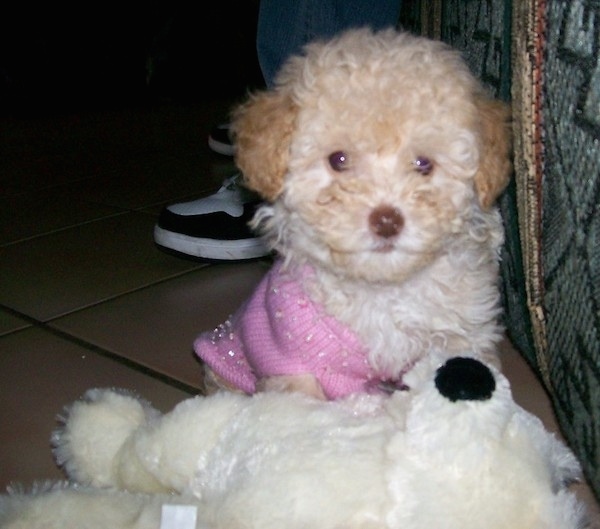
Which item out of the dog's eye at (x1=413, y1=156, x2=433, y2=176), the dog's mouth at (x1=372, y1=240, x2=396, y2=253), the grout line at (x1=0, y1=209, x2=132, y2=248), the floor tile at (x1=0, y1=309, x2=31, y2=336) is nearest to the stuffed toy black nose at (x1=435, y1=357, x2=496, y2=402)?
the dog's mouth at (x1=372, y1=240, x2=396, y2=253)

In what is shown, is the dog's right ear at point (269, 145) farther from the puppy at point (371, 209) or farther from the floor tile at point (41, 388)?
the floor tile at point (41, 388)

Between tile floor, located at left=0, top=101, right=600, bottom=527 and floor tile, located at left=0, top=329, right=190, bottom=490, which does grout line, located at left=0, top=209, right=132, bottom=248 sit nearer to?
tile floor, located at left=0, top=101, right=600, bottom=527

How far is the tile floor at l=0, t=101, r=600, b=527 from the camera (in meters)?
1.70

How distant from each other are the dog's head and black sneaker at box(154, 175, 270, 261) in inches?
40.1

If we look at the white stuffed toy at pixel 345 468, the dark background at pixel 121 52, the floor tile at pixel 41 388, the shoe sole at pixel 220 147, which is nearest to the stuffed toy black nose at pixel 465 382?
the white stuffed toy at pixel 345 468

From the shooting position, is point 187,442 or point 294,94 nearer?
point 187,442

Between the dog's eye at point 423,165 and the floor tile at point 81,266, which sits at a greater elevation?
the dog's eye at point 423,165

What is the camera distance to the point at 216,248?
240 centimetres

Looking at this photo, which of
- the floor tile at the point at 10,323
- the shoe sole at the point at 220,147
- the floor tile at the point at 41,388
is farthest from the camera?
the shoe sole at the point at 220,147

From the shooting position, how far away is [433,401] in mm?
956

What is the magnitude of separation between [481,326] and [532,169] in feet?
1.14

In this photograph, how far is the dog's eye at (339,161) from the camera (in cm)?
131

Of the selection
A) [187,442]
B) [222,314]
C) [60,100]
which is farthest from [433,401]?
[60,100]

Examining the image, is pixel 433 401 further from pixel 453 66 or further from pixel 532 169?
pixel 453 66
